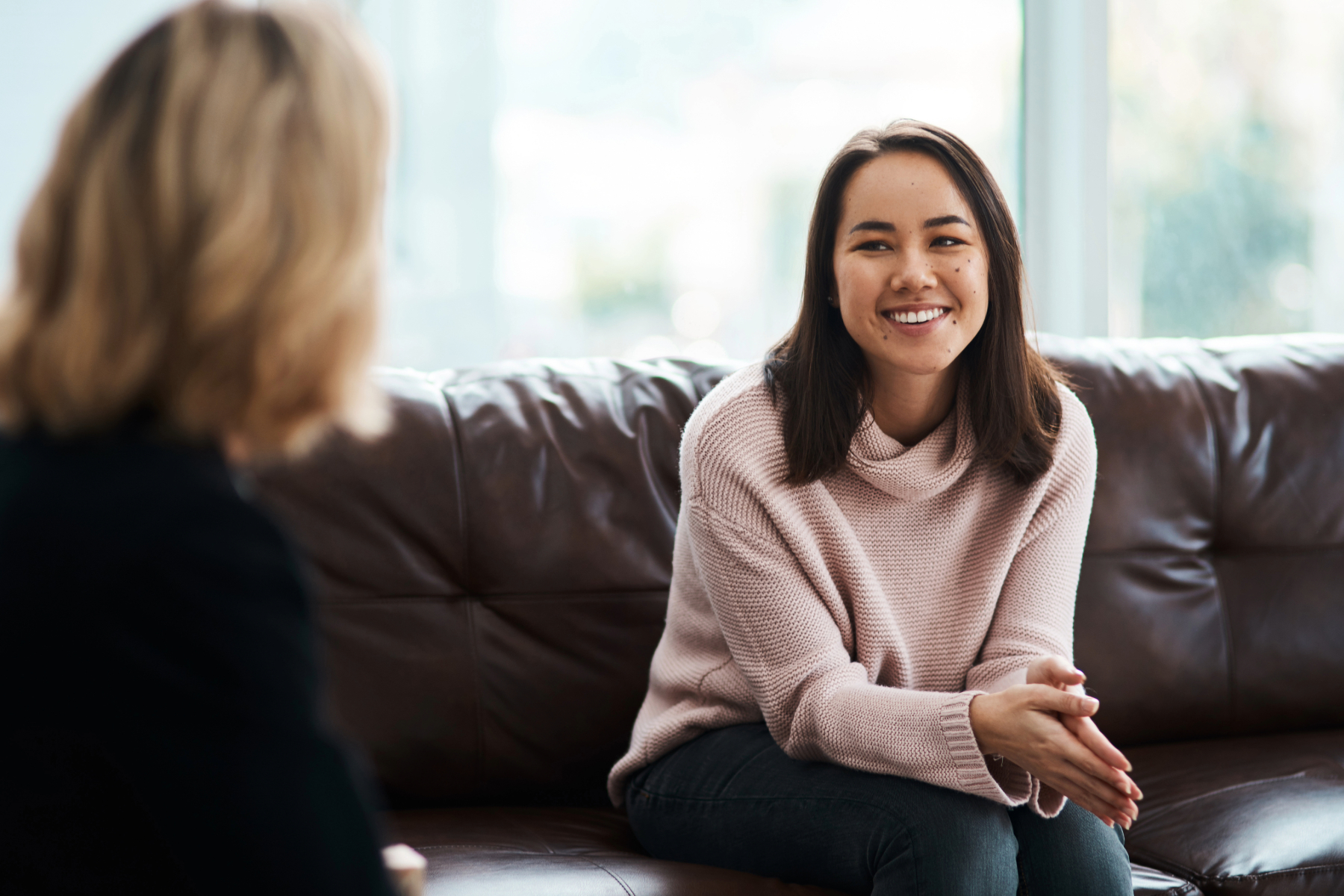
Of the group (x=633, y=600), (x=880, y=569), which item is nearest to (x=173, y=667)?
(x=880, y=569)

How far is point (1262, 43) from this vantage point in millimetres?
A: 2738

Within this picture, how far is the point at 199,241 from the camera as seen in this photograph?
674 millimetres

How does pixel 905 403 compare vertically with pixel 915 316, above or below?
below

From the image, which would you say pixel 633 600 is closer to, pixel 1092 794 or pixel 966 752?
pixel 966 752

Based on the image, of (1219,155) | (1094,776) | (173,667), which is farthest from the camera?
(1219,155)

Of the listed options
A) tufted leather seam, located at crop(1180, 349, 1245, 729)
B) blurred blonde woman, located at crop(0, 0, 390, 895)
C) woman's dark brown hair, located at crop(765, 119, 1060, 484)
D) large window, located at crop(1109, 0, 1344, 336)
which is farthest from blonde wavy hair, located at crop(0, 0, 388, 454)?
large window, located at crop(1109, 0, 1344, 336)

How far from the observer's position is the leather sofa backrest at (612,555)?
164 cm

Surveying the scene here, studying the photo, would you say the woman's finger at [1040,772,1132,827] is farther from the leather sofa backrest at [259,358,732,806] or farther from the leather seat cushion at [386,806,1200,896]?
the leather sofa backrest at [259,358,732,806]

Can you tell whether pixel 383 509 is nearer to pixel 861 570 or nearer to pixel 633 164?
pixel 861 570

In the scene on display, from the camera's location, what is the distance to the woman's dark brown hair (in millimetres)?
1484

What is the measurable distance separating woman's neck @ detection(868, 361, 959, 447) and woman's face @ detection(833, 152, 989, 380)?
0.19ft

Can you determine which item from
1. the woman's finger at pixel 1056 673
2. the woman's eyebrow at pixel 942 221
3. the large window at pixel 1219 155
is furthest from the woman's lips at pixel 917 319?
the large window at pixel 1219 155

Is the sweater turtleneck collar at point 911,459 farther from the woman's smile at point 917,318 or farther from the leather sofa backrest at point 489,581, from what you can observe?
the leather sofa backrest at point 489,581

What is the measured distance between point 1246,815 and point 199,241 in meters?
1.41
